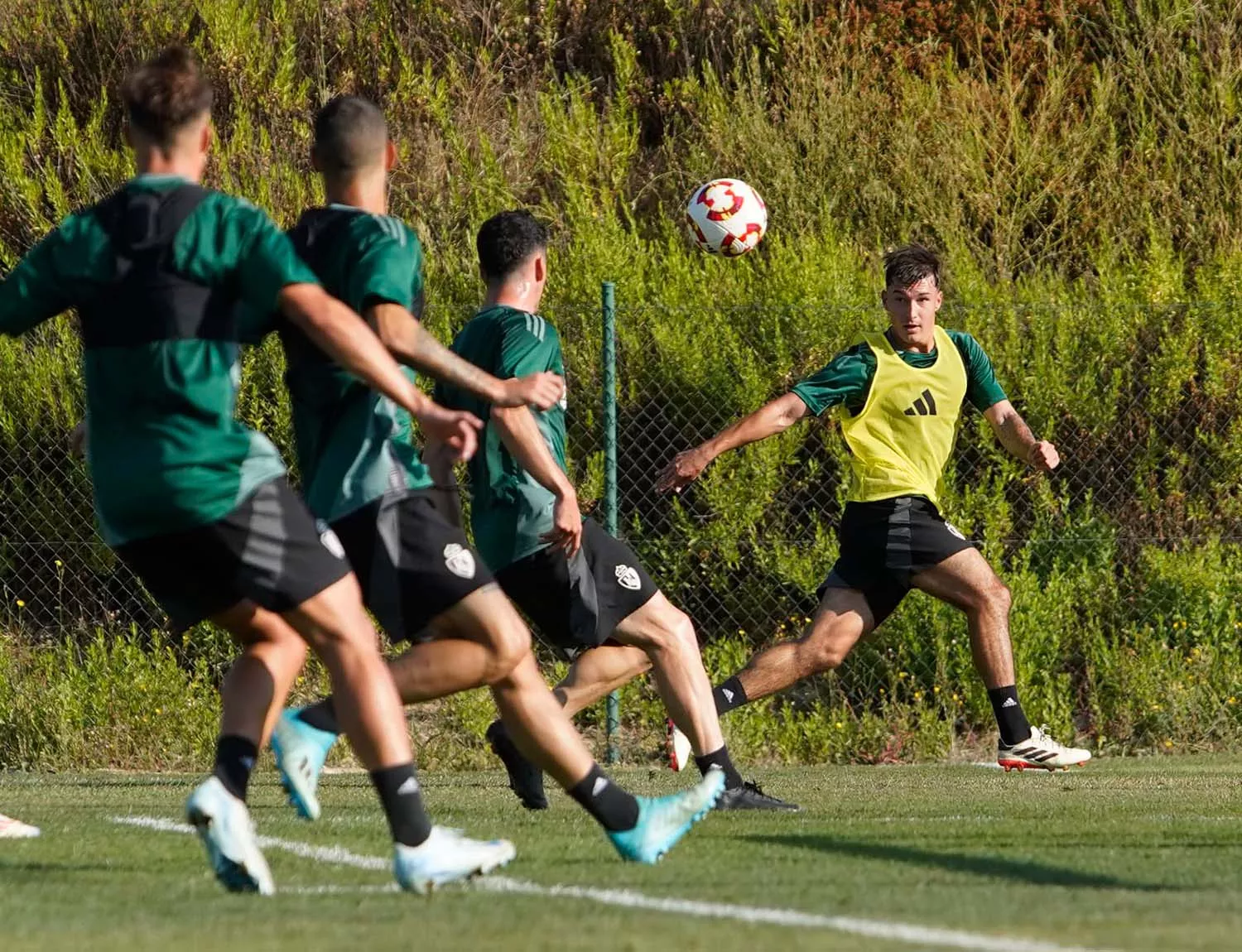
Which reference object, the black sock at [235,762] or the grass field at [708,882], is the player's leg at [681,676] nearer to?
the grass field at [708,882]

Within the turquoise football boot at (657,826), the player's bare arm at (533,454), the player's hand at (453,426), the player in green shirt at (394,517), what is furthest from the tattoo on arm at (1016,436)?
the player's hand at (453,426)

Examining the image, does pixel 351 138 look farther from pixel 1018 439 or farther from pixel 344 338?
pixel 1018 439

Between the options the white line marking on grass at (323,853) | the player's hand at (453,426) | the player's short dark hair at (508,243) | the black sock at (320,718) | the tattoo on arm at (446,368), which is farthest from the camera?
the player's short dark hair at (508,243)

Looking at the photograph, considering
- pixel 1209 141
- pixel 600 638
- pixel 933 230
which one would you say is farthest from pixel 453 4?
pixel 600 638

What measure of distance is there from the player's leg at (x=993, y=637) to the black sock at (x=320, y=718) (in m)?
3.58

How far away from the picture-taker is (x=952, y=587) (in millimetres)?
8070

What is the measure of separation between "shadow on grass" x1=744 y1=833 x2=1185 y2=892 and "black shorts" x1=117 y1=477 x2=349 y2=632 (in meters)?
1.86

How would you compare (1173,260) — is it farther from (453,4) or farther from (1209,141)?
(453,4)

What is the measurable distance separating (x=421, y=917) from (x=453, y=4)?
13.8m

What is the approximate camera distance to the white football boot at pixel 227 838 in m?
4.21

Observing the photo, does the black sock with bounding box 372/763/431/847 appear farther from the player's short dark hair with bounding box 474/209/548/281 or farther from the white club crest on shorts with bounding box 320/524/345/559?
the player's short dark hair with bounding box 474/209/548/281

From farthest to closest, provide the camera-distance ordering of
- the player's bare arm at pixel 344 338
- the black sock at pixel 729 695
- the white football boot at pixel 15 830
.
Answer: the black sock at pixel 729 695 < the white football boot at pixel 15 830 < the player's bare arm at pixel 344 338

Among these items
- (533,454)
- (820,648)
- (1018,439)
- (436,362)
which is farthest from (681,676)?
(436,362)

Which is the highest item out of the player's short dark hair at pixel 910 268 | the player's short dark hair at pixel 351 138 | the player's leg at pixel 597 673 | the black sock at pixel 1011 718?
the player's short dark hair at pixel 351 138
